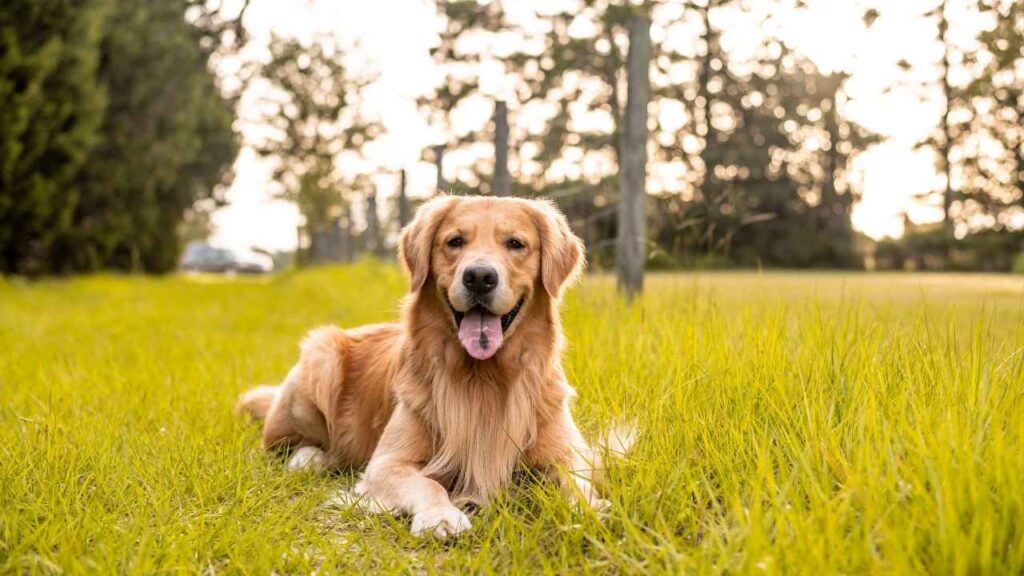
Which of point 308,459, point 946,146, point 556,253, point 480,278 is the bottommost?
point 308,459

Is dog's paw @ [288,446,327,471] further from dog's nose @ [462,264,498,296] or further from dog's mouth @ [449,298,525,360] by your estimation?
dog's nose @ [462,264,498,296]

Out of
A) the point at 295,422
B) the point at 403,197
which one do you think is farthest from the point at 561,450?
the point at 403,197

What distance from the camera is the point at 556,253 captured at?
3.47 meters

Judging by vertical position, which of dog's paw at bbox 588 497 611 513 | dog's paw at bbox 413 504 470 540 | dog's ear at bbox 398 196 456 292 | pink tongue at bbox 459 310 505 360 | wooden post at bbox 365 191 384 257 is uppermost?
wooden post at bbox 365 191 384 257

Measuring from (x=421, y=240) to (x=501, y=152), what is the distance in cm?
515

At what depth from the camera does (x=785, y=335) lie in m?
3.95

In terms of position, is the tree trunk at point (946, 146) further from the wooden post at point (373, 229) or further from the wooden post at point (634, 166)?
the wooden post at point (634, 166)

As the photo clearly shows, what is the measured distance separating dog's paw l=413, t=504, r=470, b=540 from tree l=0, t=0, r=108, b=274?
14198 mm

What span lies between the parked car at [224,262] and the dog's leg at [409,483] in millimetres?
46578

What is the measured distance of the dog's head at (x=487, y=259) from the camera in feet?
10.2

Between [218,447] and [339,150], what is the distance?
108 feet

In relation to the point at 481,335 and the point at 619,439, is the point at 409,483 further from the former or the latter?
the point at 619,439

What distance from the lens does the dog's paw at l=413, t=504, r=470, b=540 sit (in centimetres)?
270

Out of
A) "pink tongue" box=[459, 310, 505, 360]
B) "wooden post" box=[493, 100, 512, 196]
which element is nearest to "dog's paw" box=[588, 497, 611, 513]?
"pink tongue" box=[459, 310, 505, 360]
